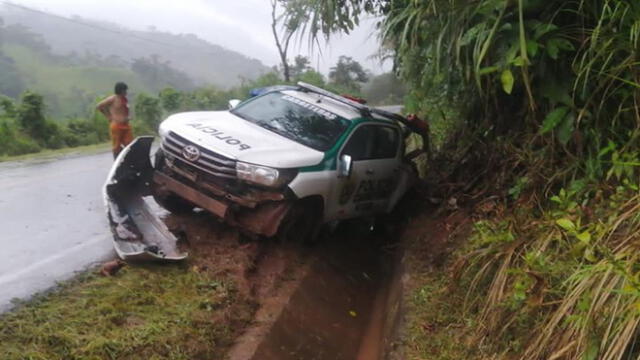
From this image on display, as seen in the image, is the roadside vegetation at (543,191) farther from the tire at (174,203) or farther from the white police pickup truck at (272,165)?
the tire at (174,203)

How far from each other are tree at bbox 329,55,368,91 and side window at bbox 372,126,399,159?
2968cm

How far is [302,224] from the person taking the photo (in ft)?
21.4

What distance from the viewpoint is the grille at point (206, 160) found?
579 centimetres

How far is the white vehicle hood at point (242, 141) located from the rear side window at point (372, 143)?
2.39ft

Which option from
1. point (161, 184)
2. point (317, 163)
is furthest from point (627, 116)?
point (161, 184)

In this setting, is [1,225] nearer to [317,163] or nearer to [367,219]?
[317,163]

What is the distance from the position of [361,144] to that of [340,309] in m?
2.20

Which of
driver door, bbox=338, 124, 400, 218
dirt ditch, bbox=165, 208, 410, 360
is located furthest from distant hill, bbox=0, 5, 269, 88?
dirt ditch, bbox=165, 208, 410, 360

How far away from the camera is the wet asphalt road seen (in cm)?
508

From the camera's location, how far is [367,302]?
6.63 m

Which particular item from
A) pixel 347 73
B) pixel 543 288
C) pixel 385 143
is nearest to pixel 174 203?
pixel 385 143

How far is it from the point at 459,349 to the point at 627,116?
7.76 feet

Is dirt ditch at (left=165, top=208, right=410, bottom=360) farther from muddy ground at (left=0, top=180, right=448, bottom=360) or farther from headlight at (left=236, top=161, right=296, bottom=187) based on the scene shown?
headlight at (left=236, top=161, right=296, bottom=187)

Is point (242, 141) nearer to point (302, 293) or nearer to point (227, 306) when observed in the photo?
point (302, 293)
